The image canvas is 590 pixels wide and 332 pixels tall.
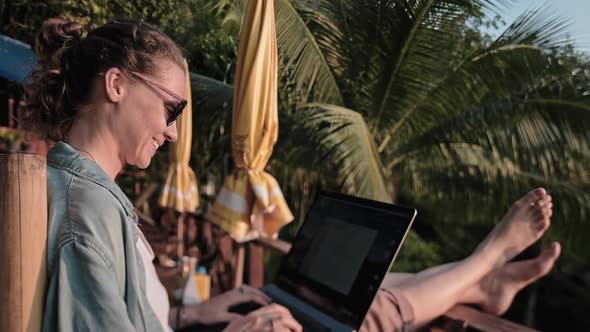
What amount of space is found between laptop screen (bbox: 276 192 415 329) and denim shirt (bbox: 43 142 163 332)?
745 millimetres

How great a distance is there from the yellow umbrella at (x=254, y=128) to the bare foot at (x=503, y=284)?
108 cm

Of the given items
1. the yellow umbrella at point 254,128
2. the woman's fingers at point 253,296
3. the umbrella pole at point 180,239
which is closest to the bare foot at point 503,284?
the yellow umbrella at point 254,128

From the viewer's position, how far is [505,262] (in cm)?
309

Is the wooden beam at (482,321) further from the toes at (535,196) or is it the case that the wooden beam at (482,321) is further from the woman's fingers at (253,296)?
the woman's fingers at (253,296)

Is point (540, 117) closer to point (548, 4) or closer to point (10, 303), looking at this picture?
point (548, 4)

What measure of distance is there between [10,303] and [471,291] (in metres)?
2.44

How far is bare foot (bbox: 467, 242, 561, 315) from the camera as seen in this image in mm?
2998

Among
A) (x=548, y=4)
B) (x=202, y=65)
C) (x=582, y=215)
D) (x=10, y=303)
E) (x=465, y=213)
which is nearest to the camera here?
(x=10, y=303)

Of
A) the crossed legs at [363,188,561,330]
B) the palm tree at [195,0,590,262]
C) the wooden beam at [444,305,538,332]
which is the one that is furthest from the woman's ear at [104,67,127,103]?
the palm tree at [195,0,590,262]

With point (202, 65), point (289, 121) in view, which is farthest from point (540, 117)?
point (202, 65)

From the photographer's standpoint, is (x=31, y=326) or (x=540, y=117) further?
(x=540, y=117)

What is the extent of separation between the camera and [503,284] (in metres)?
3.05

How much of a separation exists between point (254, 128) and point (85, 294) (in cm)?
190

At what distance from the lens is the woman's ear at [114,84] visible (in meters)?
1.18
